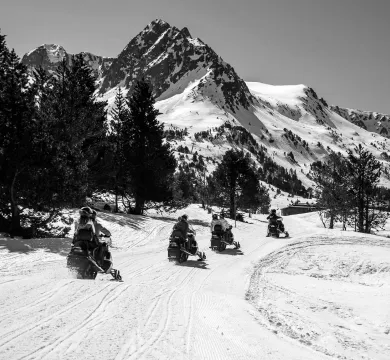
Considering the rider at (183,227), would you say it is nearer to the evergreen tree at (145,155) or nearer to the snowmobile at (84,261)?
the snowmobile at (84,261)

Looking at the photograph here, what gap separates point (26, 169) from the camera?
51.5ft

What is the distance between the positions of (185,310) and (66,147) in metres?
13.3

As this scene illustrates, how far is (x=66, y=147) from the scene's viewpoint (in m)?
17.8

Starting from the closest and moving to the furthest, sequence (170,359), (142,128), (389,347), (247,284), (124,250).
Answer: (170,359) → (389,347) → (247,284) → (124,250) → (142,128)

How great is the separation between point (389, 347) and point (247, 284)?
475 centimetres

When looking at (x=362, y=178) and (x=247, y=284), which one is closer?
(x=247, y=284)

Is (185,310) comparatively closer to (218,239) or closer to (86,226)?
(86,226)

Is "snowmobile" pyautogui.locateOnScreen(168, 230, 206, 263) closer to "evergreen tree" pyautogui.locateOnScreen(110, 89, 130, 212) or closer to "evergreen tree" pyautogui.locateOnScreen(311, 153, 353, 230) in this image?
"evergreen tree" pyautogui.locateOnScreen(110, 89, 130, 212)

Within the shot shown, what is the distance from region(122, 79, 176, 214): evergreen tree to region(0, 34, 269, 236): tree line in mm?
87

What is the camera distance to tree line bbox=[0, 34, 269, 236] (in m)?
15.5

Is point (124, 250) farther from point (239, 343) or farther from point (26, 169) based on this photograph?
point (239, 343)

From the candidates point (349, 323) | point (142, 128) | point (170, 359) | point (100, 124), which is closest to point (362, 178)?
point (142, 128)

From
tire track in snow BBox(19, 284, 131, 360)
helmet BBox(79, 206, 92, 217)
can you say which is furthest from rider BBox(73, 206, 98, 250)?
tire track in snow BBox(19, 284, 131, 360)

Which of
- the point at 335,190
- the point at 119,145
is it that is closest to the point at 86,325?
the point at 119,145
